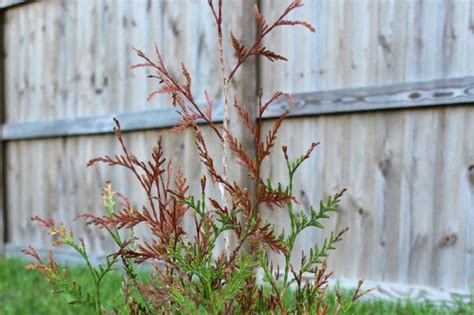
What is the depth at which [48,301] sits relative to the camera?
346 centimetres

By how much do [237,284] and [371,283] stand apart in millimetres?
2312

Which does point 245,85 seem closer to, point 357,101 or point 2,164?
point 357,101

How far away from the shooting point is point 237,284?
1000 mm

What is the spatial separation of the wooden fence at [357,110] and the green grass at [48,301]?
0.17 meters

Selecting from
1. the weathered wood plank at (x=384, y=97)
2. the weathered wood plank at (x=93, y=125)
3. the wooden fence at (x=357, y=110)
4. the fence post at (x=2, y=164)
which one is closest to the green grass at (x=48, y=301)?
the wooden fence at (x=357, y=110)

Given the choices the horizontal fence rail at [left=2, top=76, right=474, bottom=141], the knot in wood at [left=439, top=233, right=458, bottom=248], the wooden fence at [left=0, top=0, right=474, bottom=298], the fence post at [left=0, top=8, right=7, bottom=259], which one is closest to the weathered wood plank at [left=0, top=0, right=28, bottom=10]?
the fence post at [left=0, top=8, right=7, bottom=259]

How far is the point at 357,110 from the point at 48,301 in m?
2.13

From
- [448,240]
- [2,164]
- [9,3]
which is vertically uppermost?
[9,3]

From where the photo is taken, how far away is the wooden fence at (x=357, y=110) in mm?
2877

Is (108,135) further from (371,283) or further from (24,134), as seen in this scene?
(371,283)

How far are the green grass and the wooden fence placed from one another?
17cm

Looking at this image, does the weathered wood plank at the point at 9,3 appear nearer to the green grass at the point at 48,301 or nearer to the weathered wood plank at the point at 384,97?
the green grass at the point at 48,301

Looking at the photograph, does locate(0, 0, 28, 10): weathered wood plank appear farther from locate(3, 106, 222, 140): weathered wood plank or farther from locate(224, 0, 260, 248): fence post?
locate(224, 0, 260, 248): fence post

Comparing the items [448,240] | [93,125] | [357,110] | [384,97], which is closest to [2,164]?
[93,125]
